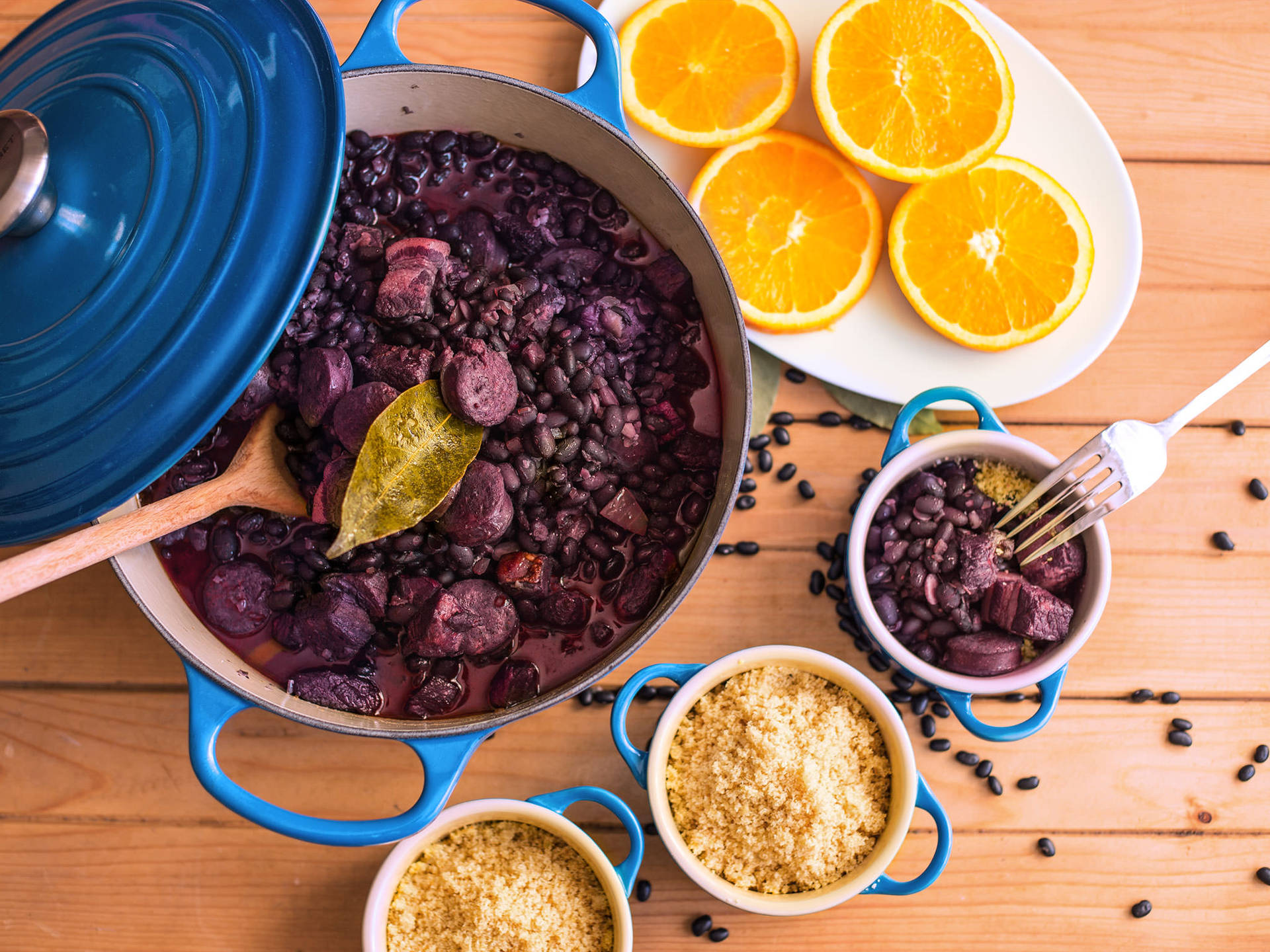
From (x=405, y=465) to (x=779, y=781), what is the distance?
0.63 m

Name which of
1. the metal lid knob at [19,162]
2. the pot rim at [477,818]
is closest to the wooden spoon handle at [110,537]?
the metal lid knob at [19,162]

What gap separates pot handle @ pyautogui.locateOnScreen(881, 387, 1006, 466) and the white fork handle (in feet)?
0.64

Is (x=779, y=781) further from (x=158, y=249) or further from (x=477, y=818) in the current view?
(x=158, y=249)

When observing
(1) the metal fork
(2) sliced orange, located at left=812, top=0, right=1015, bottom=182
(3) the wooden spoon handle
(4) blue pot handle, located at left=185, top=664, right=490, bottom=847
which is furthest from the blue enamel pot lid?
(1) the metal fork

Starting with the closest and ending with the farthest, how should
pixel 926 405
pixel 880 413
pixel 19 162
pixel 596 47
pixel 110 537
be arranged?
pixel 19 162
pixel 110 537
pixel 596 47
pixel 926 405
pixel 880 413

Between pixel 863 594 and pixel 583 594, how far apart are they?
0.38m

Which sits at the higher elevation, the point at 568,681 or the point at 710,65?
the point at 710,65

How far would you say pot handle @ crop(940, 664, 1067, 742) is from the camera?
1.14 m

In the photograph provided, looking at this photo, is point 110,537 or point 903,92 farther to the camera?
point 903,92

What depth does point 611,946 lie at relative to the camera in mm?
1137

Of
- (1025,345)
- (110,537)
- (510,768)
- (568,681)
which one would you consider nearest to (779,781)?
(568,681)

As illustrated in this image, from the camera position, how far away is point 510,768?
127 cm

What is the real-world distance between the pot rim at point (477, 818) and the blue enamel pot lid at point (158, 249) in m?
0.56

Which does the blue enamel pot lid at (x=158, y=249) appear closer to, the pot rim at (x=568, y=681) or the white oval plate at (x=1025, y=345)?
the pot rim at (x=568, y=681)
